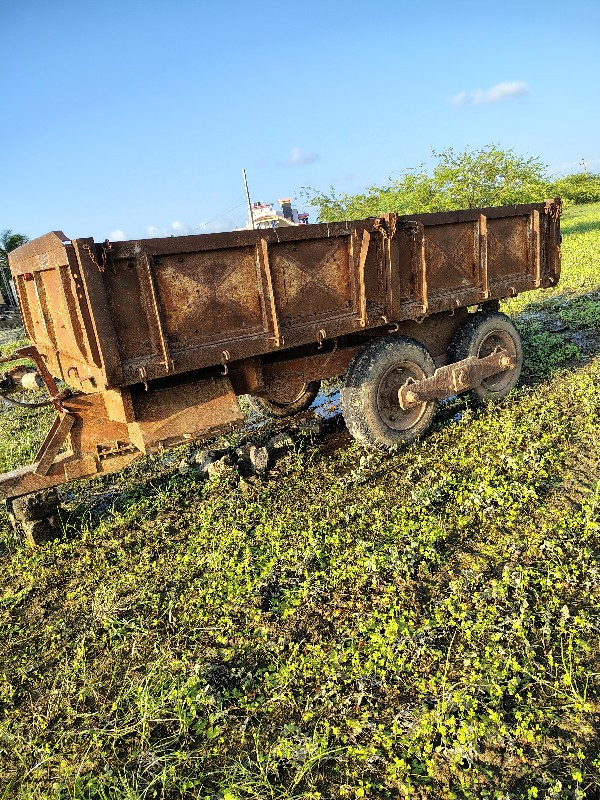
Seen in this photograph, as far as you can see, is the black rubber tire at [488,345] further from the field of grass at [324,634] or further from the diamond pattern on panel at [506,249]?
the field of grass at [324,634]

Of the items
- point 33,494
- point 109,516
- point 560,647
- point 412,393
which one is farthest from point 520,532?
point 33,494

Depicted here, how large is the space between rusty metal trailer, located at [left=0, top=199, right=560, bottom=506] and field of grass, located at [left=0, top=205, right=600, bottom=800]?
2.31 feet

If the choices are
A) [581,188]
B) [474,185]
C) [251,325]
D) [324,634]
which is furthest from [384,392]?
[581,188]

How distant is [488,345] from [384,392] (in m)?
1.72

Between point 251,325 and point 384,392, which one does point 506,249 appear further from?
point 251,325

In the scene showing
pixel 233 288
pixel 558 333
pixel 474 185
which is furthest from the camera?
pixel 474 185

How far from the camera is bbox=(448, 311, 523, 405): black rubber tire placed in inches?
228

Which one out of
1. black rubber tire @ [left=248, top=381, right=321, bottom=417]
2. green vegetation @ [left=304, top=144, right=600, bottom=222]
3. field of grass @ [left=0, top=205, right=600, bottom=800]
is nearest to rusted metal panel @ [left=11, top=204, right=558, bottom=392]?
field of grass @ [left=0, top=205, right=600, bottom=800]

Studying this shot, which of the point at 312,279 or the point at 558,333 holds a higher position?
the point at 312,279

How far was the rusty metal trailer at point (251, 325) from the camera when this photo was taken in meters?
3.56

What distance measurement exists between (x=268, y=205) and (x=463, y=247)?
84.9 feet

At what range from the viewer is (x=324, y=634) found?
2.98 m

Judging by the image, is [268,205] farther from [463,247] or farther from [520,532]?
[520,532]

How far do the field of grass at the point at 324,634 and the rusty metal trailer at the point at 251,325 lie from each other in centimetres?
71
